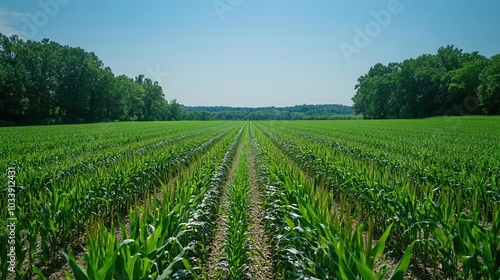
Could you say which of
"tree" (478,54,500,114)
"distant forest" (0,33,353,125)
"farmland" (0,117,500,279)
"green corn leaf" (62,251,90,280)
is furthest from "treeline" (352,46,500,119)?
"distant forest" (0,33,353,125)

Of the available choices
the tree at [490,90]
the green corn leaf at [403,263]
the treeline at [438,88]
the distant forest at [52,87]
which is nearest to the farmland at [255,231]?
the green corn leaf at [403,263]

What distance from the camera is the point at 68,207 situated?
540 cm

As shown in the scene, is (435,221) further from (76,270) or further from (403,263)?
(76,270)

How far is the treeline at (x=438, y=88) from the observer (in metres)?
61.8

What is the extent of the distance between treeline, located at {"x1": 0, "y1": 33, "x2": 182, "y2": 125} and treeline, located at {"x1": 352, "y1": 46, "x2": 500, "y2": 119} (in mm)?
78699

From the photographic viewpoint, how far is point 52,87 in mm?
64375

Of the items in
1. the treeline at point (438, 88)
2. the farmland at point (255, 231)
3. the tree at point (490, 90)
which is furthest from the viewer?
the treeline at point (438, 88)

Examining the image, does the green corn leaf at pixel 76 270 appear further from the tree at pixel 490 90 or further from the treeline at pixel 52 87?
the tree at pixel 490 90

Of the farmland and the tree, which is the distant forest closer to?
the farmland

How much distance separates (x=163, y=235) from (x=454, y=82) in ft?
286

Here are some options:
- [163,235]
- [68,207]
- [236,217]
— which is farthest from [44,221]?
[236,217]

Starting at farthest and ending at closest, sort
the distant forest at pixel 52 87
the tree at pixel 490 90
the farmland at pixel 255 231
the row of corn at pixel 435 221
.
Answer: the tree at pixel 490 90 → the distant forest at pixel 52 87 → the row of corn at pixel 435 221 → the farmland at pixel 255 231

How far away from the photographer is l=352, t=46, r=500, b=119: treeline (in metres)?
61.8

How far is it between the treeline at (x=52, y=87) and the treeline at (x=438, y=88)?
78.7m
